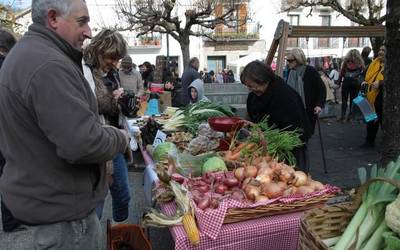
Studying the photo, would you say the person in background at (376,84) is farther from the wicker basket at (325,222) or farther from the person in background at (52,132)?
the person in background at (52,132)

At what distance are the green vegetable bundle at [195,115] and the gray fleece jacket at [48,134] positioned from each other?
92.1 inches

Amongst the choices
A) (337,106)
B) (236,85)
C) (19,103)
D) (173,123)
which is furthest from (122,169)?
(337,106)

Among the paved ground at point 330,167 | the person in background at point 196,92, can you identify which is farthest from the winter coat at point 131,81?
the paved ground at point 330,167

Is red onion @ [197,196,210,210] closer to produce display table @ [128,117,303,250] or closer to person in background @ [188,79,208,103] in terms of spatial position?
produce display table @ [128,117,303,250]

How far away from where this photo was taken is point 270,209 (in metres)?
2.00

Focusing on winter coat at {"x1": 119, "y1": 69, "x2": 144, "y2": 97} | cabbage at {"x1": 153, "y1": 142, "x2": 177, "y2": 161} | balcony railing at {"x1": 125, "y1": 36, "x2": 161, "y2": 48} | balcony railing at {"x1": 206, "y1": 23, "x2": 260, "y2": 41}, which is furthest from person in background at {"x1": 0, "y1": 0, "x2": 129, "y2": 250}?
balcony railing at {"x1": 206, "y1": 23, "x2": 260, "y2": 41}

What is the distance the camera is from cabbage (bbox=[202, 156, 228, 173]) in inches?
99.3

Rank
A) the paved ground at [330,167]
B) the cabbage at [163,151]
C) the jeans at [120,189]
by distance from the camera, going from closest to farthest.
A: the cabbage at [163,151]
the jeans at [120,189]
the paved ground at [330,167]

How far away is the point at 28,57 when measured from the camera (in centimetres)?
147

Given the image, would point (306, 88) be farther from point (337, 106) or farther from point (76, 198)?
point (337, 106)

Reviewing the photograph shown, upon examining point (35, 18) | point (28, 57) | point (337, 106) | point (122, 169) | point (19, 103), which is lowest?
point (337, 106)

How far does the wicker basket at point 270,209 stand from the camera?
1.95 metres

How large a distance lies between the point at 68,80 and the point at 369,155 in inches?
229

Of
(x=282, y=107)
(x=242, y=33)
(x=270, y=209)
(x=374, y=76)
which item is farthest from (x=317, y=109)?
(x=242, y=33)
